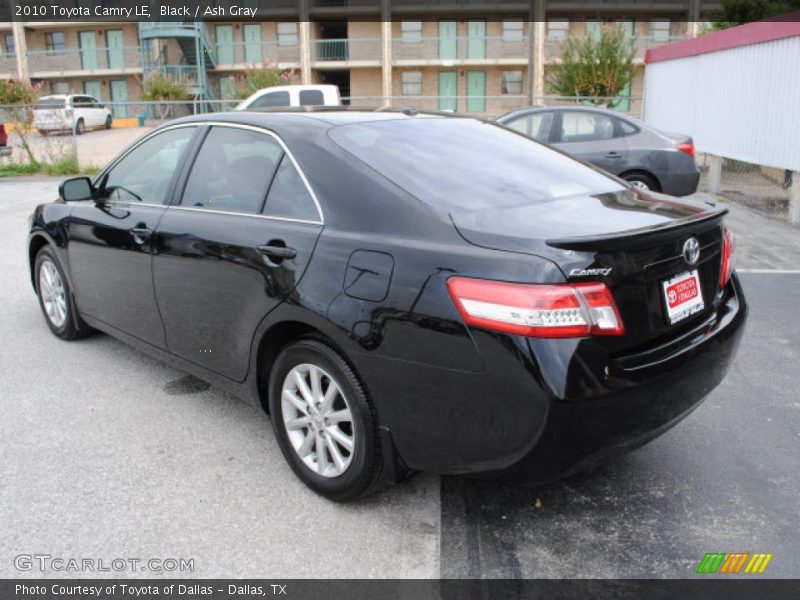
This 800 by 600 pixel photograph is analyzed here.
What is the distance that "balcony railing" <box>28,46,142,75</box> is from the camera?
147 feet

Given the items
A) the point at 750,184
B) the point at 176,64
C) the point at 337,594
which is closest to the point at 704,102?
the point at 750,184

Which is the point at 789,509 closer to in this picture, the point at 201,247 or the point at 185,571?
the point at 185,571

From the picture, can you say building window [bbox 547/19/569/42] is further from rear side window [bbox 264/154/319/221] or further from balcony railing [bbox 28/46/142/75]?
rear side window [bbox 264/154/319/221]

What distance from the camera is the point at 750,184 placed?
13.3 metres

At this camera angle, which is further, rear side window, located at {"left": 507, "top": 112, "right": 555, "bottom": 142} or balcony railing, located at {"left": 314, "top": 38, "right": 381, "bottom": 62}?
balcony railing, located at {"left": 314, "top": 38, "right": 381, "bottom": 62}

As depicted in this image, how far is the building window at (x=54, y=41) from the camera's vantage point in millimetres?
46188

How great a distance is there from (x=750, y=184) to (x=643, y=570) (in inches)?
482

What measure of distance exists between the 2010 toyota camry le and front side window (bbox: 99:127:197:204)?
32mm

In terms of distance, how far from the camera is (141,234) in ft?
13.5

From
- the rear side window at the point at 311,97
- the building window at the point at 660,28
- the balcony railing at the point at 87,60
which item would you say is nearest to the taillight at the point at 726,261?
the rear side window at the point at 311,97

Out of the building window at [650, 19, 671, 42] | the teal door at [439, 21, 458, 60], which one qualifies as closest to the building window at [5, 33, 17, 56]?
the teal door at [439, 21, 458, 60]

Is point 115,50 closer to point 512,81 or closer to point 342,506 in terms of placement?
point 512,81

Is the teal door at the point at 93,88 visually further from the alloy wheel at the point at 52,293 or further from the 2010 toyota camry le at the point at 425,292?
the 2010 toyota camry le at the point at 425,292

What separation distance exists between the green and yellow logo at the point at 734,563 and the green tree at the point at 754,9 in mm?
21800
